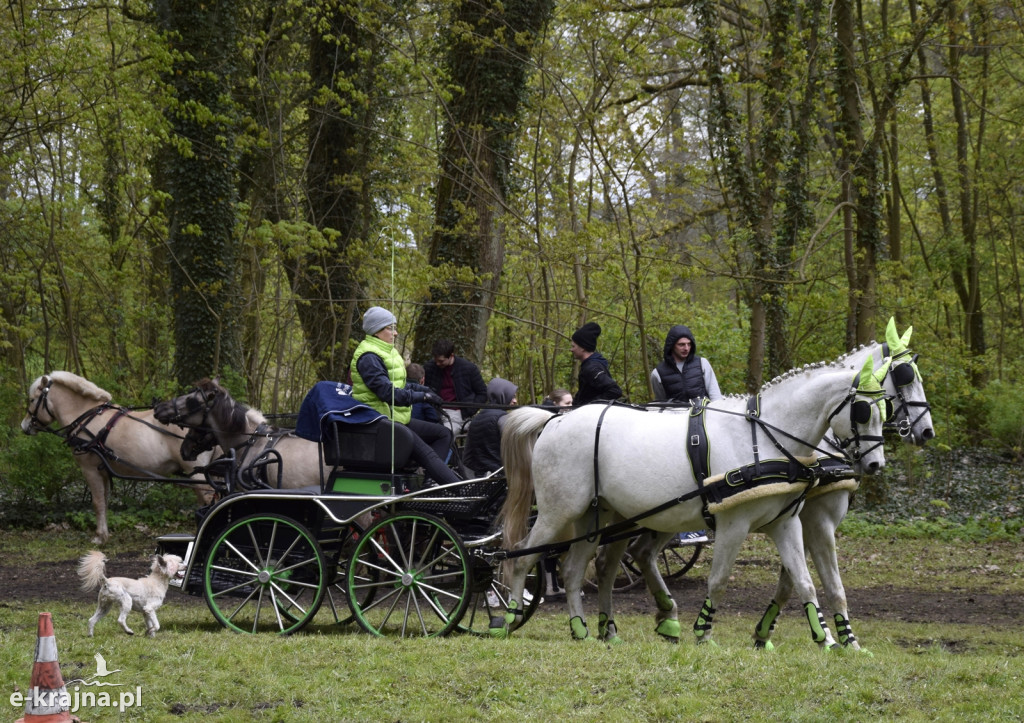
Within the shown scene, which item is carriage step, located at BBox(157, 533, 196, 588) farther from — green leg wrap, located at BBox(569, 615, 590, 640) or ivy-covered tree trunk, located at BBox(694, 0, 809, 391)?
ivy-covered tree trunk, located at BBox(694, 0, 809, 391)

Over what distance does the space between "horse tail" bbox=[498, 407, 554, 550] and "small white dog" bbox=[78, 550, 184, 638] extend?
7.42 feet

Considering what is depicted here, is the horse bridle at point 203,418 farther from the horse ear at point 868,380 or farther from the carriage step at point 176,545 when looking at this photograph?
the horse ear at point 868,380

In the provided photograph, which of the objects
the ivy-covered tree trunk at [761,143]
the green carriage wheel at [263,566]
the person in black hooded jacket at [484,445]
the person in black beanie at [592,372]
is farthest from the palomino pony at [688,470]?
the ivy-covered tree trunk at [761,143]

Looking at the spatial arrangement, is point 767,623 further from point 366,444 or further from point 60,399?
point 60,399

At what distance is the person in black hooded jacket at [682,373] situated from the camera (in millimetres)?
8836

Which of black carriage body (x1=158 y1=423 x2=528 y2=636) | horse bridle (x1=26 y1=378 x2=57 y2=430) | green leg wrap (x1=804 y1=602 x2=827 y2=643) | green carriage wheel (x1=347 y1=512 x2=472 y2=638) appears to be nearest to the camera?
green leg wrap (x1=804 y1=602 x2=827 y2=643)

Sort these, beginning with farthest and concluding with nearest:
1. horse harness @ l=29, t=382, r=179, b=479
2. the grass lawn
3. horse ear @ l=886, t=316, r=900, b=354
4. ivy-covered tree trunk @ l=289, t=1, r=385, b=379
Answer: ivy-covered tree trunk @ l=289, t=1, r=385, b=379 → horse harness @ l=29, t=382, r=179, b=479 → horse ear @ l=886, t=316, r=900, b=354 → the grass lawn

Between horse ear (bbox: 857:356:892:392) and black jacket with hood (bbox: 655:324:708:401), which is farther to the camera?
black jacket with hood (bbox: 655:324:708:401)

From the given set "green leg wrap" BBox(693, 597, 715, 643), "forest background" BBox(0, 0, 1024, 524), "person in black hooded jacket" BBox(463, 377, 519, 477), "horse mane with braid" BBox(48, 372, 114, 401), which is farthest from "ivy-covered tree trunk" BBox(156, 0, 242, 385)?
"green leg wrap" BBox(693, 597, 715, 643)

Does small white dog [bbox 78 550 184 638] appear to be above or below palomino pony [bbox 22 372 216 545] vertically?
below

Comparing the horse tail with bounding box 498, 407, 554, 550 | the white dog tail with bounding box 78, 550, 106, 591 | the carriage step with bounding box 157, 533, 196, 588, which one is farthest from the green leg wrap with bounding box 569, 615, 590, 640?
the white dog tail with bounding box 78, 550, 106, 591

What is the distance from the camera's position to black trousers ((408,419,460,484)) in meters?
7.66

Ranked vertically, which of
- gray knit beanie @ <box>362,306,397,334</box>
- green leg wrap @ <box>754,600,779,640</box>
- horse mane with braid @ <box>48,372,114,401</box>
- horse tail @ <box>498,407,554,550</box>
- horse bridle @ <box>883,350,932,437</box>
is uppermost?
gray knit beanie @ <box>362,306,397,334</box>

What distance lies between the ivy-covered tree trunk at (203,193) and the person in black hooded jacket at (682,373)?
7199 mm
